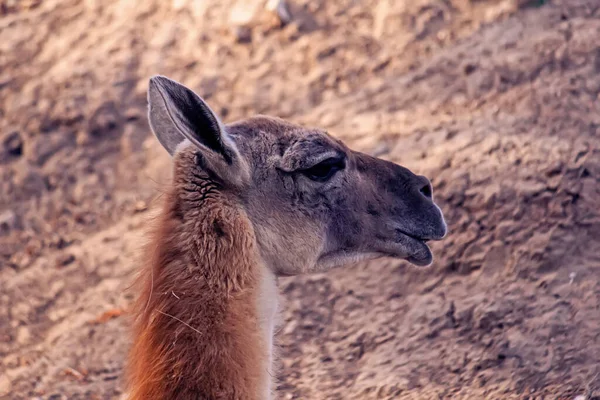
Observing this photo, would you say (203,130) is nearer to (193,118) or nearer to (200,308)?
A: (193,118)

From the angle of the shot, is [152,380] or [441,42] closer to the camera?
[152,380]

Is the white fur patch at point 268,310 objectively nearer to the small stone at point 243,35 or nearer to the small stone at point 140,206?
the small stone at point 140,206

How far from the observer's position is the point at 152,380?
11.8 ft

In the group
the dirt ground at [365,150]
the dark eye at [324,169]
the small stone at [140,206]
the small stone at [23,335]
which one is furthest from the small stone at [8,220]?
the dark eye at [324,169]

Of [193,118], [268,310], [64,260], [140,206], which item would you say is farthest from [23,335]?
[193,118]

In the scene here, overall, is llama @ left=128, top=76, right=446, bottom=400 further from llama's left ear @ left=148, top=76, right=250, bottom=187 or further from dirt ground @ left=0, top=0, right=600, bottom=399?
dirt ground @ left=0, top=0, right=600, bottom=399

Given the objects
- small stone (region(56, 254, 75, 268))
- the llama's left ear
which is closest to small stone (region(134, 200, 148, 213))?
small stone (region(56, 254, 75, 268))

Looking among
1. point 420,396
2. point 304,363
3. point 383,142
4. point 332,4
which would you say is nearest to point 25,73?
point 332,4

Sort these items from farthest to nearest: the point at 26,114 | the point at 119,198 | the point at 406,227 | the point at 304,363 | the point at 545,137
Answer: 1. the point at 26,114
2. the point at 119,198
3. the point at 545,137
4. the point at 304,363
5. the point at 406,227

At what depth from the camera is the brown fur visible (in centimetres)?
359

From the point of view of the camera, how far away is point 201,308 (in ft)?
11.9

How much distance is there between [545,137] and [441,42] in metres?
2.05

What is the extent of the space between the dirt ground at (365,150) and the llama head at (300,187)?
2.95 feet

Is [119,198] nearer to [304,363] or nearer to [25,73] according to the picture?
[25,73]
